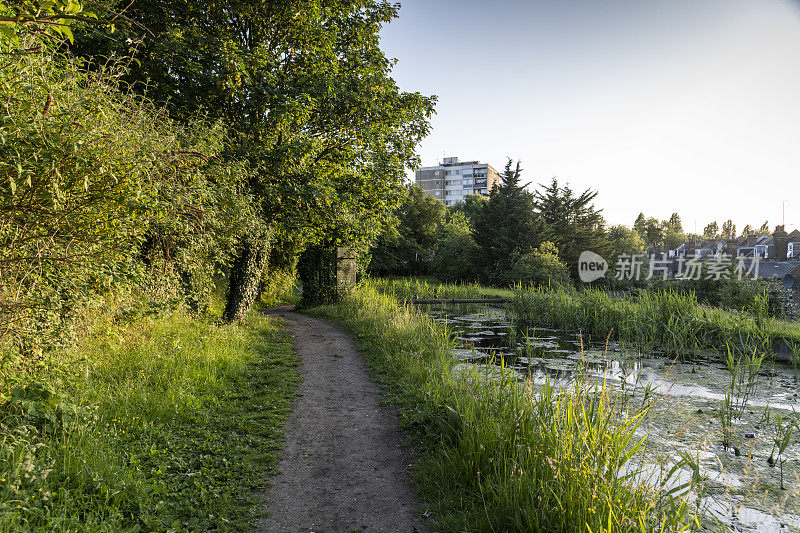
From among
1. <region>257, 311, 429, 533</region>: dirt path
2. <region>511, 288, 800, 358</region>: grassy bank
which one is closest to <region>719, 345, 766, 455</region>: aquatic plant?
<region>511, 288, 800, 358</region>: grassy bank

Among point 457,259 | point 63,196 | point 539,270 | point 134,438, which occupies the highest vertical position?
point 457,259

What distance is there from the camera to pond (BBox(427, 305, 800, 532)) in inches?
136

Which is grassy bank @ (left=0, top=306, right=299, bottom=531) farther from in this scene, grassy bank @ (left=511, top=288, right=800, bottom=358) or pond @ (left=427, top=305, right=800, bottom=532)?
grassy bank @ (left=511, top=288, right=800, bottom=358)

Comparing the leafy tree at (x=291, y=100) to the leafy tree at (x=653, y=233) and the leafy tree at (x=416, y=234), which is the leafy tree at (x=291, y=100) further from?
the leafy tree at (x=653, y=233)

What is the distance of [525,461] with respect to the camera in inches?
130

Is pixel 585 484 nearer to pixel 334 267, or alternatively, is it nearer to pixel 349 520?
pixel 349 520

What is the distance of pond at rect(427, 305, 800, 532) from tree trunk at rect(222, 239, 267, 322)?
5.79 meters

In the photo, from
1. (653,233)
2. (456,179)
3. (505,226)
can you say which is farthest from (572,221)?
(456,179)

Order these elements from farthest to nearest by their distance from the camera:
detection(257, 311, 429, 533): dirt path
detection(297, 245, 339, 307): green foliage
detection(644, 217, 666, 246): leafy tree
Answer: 1. detection(644, 217, 666, 246): leafy tree
2. detection(297, 245, 339, 307): green foliage
3. detection(257, 311, 429, 533): dirt path

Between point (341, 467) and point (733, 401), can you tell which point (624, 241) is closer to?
point (733, 401)

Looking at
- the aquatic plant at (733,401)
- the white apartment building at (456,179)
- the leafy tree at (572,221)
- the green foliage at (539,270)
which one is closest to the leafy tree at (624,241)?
the leafy tree at (572,221)

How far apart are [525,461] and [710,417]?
3.68 meters

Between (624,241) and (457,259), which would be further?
(624,241)

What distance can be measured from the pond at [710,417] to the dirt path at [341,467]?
5.48ft
